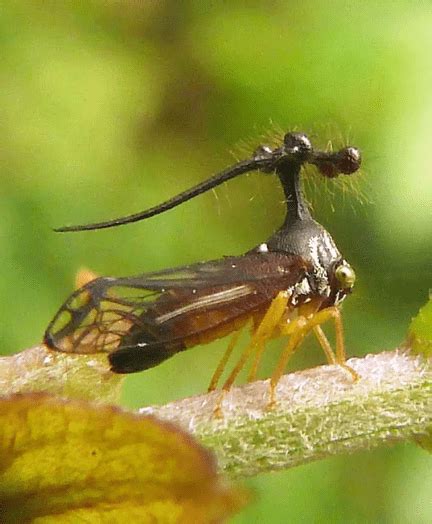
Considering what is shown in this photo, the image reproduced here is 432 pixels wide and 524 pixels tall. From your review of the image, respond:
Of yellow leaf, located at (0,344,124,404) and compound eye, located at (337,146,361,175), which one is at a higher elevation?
compound eye, located at (337,146,361,175)

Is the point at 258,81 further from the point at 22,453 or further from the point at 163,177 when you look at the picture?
the point at 22,453

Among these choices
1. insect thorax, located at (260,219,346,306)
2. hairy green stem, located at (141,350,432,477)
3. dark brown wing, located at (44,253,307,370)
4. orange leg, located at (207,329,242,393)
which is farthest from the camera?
insect thorax, located at (260,219,346,306)

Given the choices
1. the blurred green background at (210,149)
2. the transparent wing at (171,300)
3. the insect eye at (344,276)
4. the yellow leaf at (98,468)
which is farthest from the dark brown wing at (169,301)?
the blurred green background at (210,149)

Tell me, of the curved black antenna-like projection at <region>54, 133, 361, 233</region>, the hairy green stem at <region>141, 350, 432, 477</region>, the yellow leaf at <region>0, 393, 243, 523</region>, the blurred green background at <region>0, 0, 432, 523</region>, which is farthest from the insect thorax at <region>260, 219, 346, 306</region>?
the blurred green background at <region>0, 0, 432, 523</region>

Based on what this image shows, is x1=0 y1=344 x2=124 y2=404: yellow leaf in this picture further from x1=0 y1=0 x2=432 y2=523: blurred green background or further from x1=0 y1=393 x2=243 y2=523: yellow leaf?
x1=0 y1=0 x2=432 y2=523: blurred green background

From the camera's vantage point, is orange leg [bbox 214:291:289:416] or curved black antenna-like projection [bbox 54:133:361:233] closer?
curved black antenna-like projection [bbox 54:133:361:233]

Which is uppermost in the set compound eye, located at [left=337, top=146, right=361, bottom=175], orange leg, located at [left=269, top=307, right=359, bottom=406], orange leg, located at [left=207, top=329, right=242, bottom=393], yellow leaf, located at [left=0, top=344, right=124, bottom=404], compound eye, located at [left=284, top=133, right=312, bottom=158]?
compound eye, located at [left=284, top=133, right=312, bottom=158]

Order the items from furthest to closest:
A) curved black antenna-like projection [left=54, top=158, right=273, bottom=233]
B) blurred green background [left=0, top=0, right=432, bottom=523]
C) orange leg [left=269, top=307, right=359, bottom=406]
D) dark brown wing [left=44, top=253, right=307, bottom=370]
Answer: blurred green background [left=0, top=0, right=432, bottom=523] → orange leg [left=269, top=307, right=359, bottom=406] → dark brown wing [left=44, top=253, right=307, bottom=370] → curved black antenna-like projection [left=54, top=158, right=273, bottom=233]
